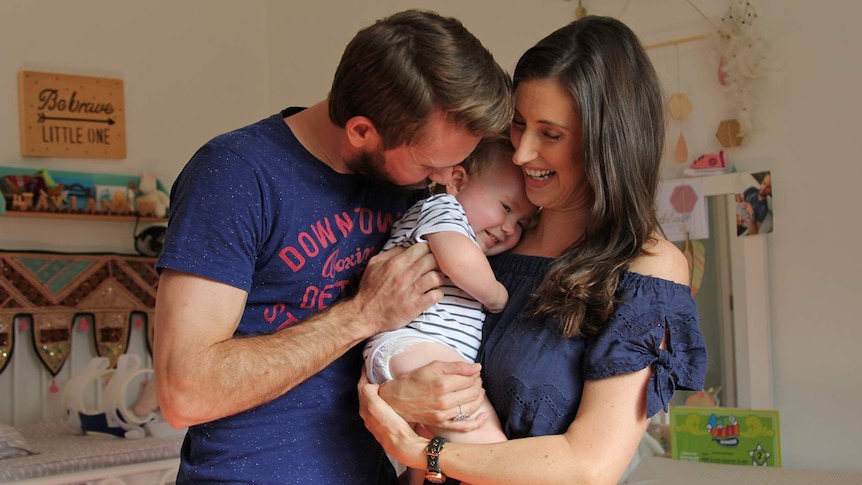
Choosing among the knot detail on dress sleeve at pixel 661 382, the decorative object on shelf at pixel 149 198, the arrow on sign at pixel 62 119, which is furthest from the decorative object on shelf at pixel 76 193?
the knot detail on dress sleeve at pixel 661 382

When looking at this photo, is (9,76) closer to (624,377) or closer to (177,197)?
(177,197)

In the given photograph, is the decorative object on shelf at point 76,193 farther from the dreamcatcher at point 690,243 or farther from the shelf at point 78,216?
the dreamcatcher at point 690,243

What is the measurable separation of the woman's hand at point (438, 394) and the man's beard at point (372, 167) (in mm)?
303

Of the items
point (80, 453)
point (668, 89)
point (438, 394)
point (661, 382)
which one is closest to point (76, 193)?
point (80, 453)

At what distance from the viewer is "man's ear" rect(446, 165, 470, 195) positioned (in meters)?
1.60

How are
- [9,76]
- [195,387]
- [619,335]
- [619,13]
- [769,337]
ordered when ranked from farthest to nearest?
[9,76] < [619,13] < [769,337] < [619,335] < [195,387]

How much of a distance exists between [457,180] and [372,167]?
0.81 feet

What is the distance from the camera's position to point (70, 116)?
12.9ft

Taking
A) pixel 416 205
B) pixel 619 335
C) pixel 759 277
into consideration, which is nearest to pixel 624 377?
pixel 619 335

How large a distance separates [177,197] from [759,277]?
6.78ft

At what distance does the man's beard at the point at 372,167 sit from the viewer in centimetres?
139

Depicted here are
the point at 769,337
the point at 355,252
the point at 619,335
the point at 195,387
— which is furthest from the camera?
the point at 769,337

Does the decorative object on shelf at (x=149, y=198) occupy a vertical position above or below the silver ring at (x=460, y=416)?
above

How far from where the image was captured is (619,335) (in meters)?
1.33
